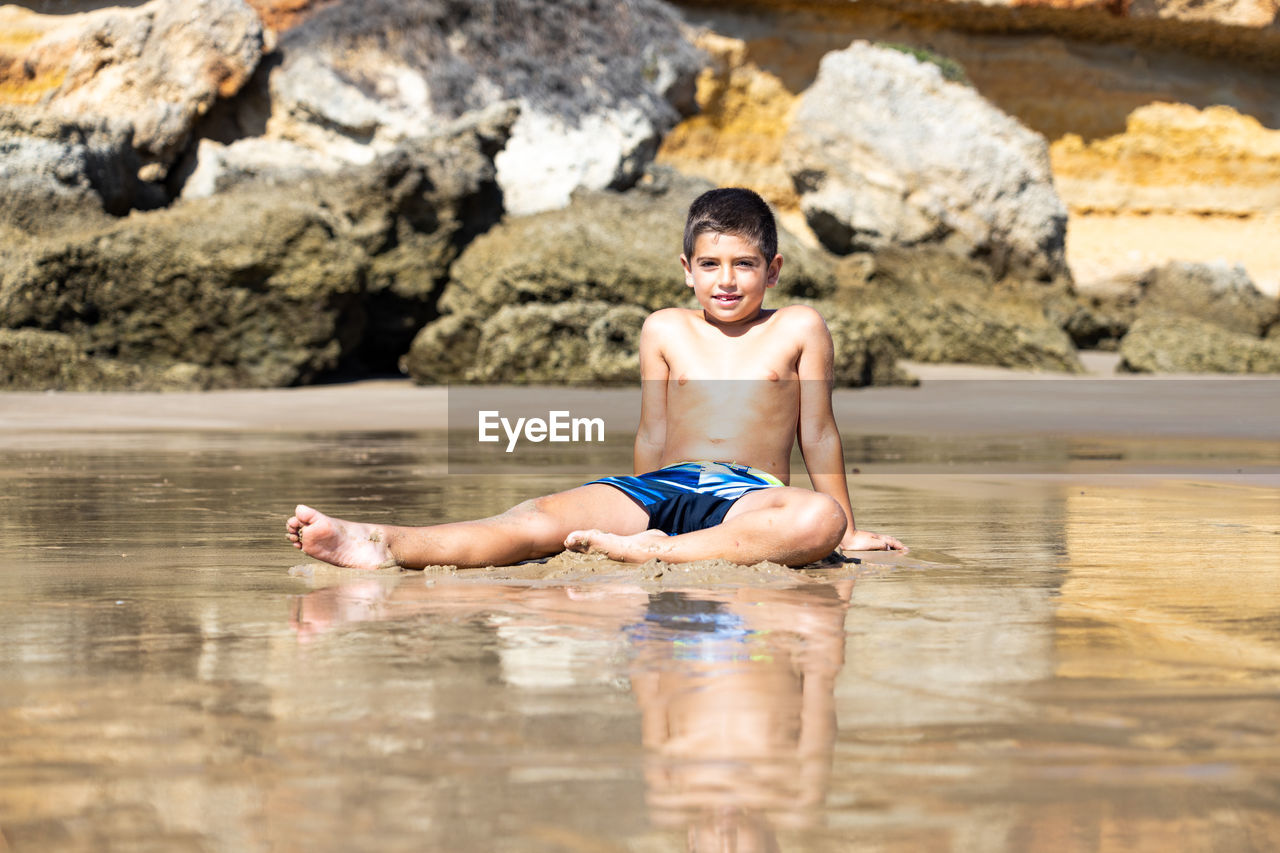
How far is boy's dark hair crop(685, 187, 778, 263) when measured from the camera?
12.4 feet

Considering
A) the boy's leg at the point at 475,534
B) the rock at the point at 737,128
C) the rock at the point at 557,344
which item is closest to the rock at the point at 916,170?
the rock at the point at 737,128

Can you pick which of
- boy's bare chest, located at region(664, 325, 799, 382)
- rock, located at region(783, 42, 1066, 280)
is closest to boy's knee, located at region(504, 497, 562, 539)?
boy's bare chest, located at region(664, 325, 799, 382)

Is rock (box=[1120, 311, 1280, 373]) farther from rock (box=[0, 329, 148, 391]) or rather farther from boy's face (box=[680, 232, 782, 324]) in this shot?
boy's face (box=[680, 232, 782, 324])

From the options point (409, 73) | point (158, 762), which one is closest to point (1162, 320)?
point (409, 73)

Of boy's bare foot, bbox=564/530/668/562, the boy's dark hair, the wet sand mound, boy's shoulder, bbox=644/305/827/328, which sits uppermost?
the boy's dark hair

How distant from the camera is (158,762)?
1746mm

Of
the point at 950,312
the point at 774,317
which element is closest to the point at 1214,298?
the point at 950,312

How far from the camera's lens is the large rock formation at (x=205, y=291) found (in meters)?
12.3

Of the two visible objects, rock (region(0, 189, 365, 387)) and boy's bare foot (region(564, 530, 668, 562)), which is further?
rock (region(0, 189, 365, 387))

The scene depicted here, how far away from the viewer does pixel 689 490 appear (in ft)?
12.0

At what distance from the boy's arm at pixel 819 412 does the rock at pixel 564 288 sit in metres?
8.21

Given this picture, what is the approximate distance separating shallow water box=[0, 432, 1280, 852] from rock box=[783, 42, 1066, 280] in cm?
1619

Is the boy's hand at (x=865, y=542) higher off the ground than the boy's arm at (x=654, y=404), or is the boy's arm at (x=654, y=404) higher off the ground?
the boy's arm at (x=654, y=404)

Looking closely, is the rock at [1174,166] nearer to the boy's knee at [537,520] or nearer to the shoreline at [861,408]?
the shoreline at [861,408]
